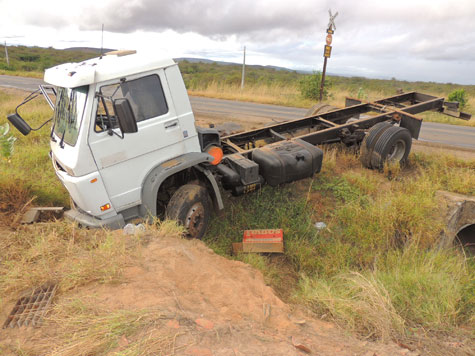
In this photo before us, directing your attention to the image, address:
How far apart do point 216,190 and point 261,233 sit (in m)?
1.11

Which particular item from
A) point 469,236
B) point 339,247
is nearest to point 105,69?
point 339,247

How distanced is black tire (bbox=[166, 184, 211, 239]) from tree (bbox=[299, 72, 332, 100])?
16.2 m

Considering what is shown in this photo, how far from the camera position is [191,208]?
490 centimetres

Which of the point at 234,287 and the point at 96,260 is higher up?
the point at 96,260

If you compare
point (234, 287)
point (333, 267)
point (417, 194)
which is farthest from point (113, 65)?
point (417, 194)

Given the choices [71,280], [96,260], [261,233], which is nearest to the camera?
[71,280]

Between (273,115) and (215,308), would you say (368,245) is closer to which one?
(215,308)

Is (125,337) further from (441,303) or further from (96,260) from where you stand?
(441,303)

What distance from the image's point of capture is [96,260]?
3.44 m

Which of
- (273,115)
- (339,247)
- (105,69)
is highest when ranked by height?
(105,69)

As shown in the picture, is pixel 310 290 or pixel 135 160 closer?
pixel 310 290

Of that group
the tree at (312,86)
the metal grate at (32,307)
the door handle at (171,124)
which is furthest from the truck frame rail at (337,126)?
the tree at (312,86)

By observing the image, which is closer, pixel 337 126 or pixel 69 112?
pixel 69 112

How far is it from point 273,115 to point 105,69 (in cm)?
1222
